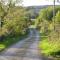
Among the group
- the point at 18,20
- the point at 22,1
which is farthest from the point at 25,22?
the point at 22,1

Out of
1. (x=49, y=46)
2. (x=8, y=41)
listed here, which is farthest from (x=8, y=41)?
(x=49, y=46)

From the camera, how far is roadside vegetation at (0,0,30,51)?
5660 mm

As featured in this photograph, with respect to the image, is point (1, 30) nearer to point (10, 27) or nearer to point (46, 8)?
point (10, 27)

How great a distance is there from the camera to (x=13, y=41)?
5879 mm

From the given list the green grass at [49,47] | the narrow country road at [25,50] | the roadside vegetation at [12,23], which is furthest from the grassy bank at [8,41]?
the green grass at [49,47]

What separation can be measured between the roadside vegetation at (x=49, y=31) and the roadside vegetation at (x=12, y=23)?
0.37m

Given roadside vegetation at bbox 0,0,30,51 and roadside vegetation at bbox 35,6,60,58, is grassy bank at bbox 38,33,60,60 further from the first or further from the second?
roadside vegetation at bbox 0,0,30,51

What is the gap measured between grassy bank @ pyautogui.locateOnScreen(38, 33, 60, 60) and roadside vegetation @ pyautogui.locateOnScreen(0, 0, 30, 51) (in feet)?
1.47

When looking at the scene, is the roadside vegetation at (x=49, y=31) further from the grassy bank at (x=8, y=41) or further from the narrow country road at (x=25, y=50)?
the grassy bank at (x=8, y=41)

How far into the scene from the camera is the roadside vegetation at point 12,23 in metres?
5.66

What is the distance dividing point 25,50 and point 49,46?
608 mm

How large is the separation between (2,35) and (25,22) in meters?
0.75

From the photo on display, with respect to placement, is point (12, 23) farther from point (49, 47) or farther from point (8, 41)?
point (49, 47)

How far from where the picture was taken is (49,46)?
18.1ft
